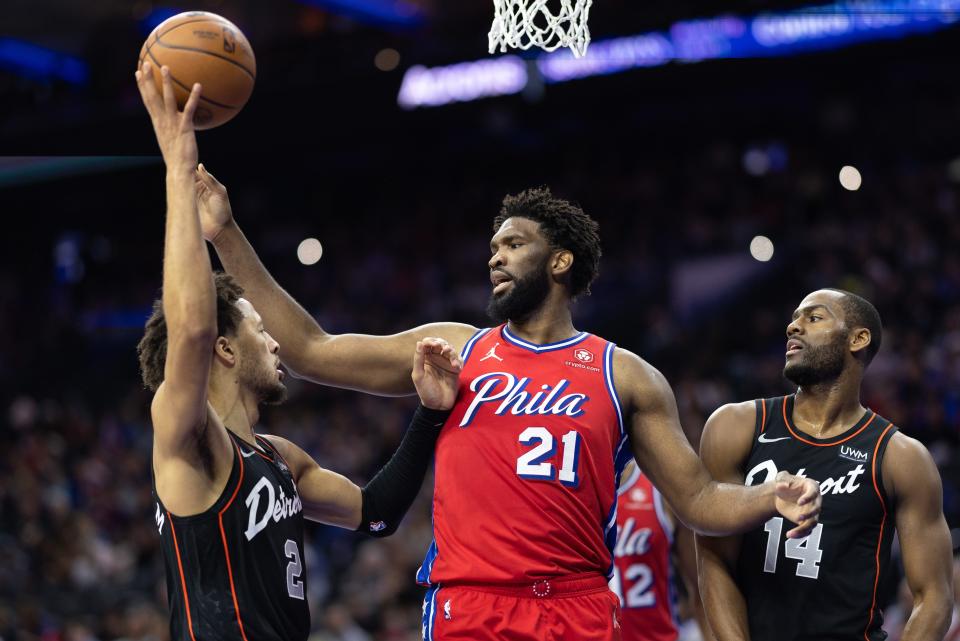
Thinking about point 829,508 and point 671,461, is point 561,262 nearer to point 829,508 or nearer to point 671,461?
point 671,461

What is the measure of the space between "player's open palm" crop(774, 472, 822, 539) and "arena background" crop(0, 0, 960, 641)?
6.52m

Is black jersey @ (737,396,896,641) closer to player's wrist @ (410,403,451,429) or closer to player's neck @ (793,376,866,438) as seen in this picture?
player's neck @ (793,376,866,438)

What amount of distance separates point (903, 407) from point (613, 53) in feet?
22.9

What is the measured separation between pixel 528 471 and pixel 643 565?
6.82 ft

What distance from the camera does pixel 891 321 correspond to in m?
13.2

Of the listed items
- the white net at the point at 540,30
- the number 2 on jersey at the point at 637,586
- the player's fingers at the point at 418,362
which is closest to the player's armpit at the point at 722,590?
the number 2 on jersey at the point at 637,586

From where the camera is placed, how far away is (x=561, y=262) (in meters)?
4.90

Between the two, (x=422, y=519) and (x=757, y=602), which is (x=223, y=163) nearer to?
(x=422, y=519)

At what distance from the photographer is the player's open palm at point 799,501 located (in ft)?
13.4

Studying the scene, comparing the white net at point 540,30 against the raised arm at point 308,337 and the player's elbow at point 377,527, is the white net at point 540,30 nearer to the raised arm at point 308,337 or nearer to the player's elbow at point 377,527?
the raised arm at point 308,337

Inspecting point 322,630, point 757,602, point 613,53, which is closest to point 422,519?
point 322,630

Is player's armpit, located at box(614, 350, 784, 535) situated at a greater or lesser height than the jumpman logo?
lesser

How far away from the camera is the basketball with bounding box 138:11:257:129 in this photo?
4.04m

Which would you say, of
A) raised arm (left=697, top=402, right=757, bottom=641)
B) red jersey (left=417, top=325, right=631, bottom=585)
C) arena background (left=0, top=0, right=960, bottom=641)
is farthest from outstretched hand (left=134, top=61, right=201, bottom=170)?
arena background (left=0, top=0, right=960, bottom=641)
